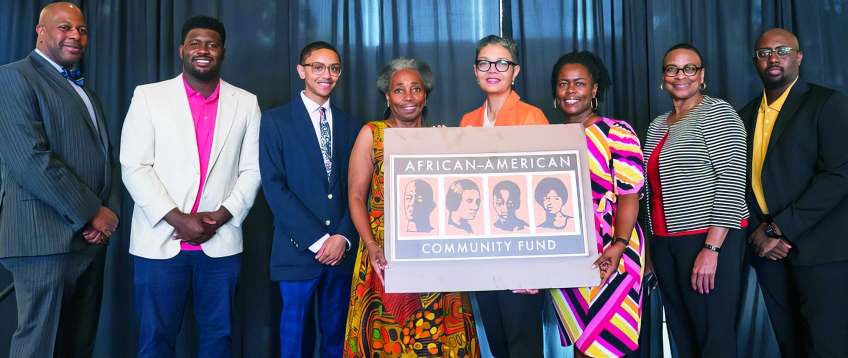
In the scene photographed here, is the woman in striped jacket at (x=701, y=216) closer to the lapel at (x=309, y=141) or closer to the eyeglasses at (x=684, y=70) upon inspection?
the eyeglasses at (x=684, y=70)

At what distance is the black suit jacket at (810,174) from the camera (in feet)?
8.47

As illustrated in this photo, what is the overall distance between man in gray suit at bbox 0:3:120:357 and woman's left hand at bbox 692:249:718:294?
251 centimetres

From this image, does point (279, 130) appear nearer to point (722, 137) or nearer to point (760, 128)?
point (722, 137)

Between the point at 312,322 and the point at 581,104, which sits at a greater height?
the point at 581,104

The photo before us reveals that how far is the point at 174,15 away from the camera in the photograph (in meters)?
3.61

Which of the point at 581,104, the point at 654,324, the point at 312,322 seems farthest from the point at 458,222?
the point at 654,324

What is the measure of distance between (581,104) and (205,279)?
1785 millimetres

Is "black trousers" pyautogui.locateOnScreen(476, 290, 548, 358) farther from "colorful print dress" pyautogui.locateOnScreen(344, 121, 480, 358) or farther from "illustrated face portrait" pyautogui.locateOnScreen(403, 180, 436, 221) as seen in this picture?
"illustrated face portrait" pyautogui.locateOnScreen(403, 180, 436, 221)

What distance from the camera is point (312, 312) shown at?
8.89ft

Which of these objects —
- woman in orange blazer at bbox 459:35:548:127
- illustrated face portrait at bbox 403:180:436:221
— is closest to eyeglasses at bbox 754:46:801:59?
woman in orange blazer at bbox 459:35:548:127

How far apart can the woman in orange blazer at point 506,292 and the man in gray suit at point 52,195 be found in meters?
1.64

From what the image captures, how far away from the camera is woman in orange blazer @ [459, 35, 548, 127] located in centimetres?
247

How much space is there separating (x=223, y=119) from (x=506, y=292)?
1.48 metres

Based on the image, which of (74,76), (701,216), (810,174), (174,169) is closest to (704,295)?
(701,216)
